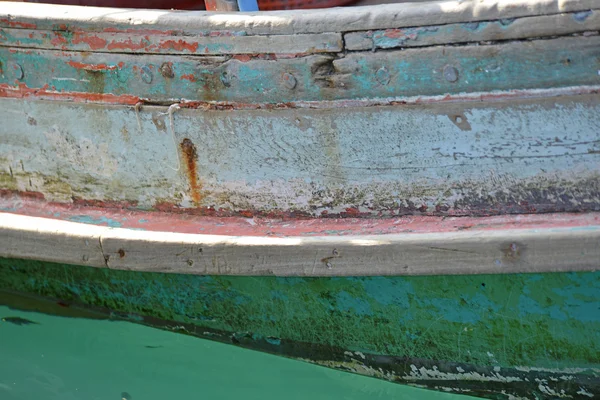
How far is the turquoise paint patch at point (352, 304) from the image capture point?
8.32 feet

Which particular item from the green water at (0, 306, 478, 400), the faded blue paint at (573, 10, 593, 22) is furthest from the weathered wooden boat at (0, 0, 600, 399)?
the green water at (0, 306, 478, 400)

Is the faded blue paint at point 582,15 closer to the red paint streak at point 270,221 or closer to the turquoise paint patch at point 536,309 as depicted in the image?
the red paint streak at point 270,221

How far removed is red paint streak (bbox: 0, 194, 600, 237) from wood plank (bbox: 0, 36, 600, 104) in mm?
376

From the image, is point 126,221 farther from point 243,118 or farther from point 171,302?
point 243,118

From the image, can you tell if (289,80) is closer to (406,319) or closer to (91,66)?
(91,66)

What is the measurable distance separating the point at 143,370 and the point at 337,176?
1222mm

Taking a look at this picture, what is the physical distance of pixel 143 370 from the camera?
124 inches

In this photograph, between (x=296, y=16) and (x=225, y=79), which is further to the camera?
(x=225, y=79)

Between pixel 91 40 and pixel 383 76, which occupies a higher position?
pixel 91 40

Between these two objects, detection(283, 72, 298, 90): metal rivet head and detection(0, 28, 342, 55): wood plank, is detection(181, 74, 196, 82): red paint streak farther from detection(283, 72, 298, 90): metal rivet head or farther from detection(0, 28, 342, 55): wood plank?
detection(283, 72, 298, 90): metal rivet head

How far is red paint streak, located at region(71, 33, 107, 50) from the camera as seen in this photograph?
8.53ft

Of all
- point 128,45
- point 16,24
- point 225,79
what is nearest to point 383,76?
point 225,79

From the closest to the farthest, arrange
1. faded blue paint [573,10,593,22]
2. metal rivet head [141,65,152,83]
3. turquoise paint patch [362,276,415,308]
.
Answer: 1. faded blue paint [573,10,593,22]
2. turquoise paint patch [362,276,415,308]
3. metal rivet head [141,65,152,83]

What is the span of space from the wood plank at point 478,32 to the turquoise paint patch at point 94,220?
104 cm
